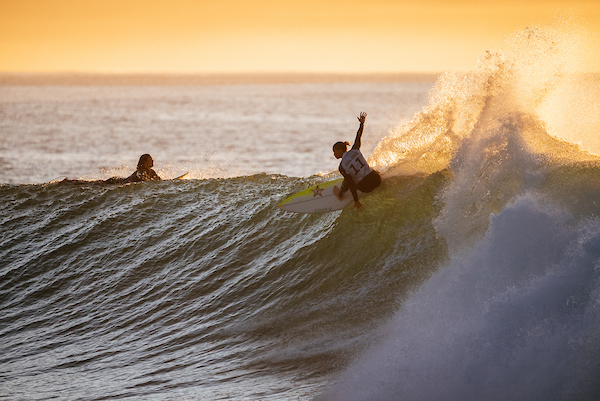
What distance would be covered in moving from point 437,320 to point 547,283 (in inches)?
43.4

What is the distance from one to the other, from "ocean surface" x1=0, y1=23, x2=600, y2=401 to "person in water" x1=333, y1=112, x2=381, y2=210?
301 mm

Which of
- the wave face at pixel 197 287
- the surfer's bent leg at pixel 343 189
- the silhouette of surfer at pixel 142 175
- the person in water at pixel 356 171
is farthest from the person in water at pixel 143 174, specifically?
the person in water at pixel 356 171

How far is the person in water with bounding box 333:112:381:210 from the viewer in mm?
7980

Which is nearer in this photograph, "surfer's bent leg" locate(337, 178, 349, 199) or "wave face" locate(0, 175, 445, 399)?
"wave face" locate(0, 175, 445, 399)

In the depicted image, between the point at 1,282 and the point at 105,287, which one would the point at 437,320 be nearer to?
the point at 105,287

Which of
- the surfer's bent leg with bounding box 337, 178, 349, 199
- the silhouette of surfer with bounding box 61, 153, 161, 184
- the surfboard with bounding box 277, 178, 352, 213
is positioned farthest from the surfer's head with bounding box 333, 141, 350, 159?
the silhouette of surfer with bounding box 61, 153, 161, 184

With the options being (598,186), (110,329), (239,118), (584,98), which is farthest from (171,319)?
→ (239,118)

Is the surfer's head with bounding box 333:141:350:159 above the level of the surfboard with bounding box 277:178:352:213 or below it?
above

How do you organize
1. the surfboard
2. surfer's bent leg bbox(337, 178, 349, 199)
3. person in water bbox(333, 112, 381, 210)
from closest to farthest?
person in water bbox(333, 112, 381, 210) < surfer's bent leg bbox(337, 178, 349, 199) < the surfboard

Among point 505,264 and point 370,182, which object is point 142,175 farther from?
point 505,264

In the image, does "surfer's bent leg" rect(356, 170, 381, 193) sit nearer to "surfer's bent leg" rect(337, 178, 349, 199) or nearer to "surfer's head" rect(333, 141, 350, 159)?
"surfer's bent leg" rect(337, 178, 349, 199)

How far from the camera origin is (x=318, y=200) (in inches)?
349

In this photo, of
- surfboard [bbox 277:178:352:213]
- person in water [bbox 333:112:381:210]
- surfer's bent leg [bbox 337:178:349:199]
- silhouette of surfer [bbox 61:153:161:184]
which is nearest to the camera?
person in water [bbox 333:112:381:210]

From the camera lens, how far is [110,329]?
771cm
